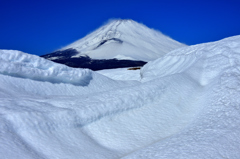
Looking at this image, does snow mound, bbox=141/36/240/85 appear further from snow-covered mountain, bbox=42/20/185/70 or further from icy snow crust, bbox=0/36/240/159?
snow-covered mountain, bbox=42/20/185/70

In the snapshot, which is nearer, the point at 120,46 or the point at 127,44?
the point at 120,46

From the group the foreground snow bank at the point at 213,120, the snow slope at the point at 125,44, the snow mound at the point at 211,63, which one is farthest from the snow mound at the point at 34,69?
the snow slope at the point at 125,44

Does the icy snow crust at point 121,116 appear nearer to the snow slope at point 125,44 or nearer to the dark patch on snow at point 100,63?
the dark patch on snow at point 100,63

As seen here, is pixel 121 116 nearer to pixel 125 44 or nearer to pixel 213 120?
pixel 213 120

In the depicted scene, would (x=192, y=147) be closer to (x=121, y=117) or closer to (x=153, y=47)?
(x=121, y=117)

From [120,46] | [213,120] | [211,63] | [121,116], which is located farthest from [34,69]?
[120,46]

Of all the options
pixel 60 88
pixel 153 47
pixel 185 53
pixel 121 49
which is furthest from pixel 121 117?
pixel 153 47

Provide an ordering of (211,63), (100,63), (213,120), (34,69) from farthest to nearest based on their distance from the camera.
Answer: (100,63)
(211,63)
(34,69)
(213,120)
